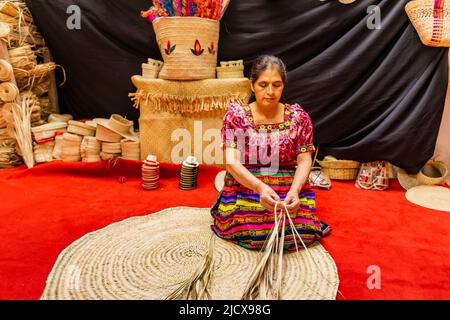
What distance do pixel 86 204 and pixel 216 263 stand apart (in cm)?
114

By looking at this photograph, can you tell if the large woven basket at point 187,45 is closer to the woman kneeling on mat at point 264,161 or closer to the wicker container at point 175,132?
the wicker container at point 175,132

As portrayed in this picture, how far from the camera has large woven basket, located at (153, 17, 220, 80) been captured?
2.40 metres

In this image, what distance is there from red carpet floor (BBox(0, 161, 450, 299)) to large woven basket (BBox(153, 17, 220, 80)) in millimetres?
787

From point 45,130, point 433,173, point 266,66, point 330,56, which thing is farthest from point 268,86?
point 45,130

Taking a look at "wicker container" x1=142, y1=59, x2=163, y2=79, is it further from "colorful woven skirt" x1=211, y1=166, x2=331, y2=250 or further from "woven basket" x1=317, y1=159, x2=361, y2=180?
"woven basket" x1=317, y1=159, x2=361, y2=180

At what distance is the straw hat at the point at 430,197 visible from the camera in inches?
87.8

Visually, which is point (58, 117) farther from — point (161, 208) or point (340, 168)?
point (340, 168)

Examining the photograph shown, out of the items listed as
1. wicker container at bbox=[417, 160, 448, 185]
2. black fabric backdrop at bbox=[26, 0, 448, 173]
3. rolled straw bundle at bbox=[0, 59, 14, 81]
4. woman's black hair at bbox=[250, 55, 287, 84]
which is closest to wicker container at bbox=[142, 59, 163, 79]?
black fabric backdrop at bbox=[26, 0, 448, 173]

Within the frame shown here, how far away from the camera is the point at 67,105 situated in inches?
130

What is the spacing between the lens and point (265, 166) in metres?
1.76

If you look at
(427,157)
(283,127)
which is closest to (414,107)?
(427,157)

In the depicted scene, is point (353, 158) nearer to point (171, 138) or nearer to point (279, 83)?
point (279, 83)

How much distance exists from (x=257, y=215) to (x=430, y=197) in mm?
1533

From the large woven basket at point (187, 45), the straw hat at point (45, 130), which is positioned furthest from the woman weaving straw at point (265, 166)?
the straw hat at point (45, 130)
